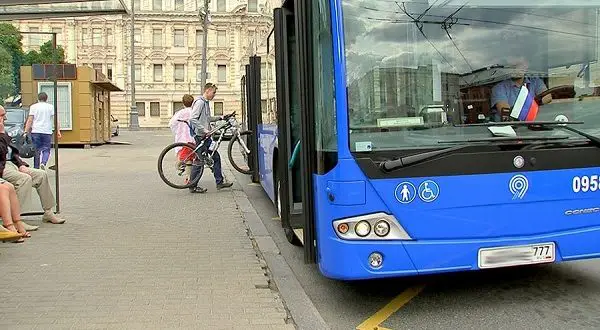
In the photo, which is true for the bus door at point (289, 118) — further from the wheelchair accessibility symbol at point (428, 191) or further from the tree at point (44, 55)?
the tree at point (44, 55)

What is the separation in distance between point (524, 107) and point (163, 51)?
7280cm

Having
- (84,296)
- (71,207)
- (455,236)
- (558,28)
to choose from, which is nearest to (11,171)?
(71,207)

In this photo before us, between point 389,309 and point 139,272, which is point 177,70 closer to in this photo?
point 139,272

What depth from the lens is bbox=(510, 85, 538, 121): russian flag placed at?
14.7ft

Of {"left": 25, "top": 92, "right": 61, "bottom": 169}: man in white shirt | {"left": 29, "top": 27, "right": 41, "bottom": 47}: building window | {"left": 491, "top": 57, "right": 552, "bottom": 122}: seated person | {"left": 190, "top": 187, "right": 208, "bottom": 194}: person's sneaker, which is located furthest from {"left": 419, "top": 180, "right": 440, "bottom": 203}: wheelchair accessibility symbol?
{"left": 25, "top": 92, "right": 61, "bottom": 169}: man in white shirt

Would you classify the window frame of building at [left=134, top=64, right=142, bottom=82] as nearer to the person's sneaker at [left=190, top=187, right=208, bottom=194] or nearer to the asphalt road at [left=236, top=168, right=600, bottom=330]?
the person's sneaker at [left=190, top=187, right=208, bottom=194]

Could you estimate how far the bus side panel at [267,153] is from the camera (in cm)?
794

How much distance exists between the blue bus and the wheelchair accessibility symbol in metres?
0.01

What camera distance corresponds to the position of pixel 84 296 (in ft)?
16.4

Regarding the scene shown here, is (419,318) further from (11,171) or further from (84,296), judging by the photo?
(11,171)

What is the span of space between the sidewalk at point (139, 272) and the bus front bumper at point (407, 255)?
0.60 metres

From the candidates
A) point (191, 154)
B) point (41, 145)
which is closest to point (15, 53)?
point (191, 154)

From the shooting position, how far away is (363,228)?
4254 mm

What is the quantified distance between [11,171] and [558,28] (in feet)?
19.8
